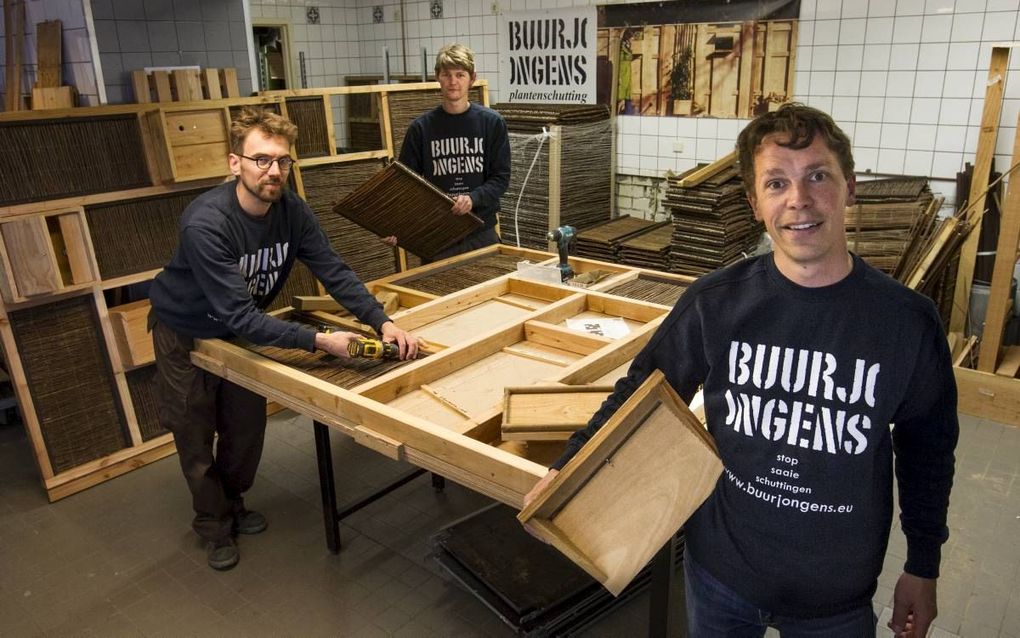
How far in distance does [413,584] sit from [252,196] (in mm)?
1457

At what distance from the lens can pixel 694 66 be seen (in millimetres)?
5168

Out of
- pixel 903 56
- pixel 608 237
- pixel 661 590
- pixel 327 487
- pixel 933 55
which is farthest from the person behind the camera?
pixel 608 237

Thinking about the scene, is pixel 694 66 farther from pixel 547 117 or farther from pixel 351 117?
pixel 351 117

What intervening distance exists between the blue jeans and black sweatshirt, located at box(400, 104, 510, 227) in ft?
8.05

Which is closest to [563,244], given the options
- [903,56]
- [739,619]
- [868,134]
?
[739,619]

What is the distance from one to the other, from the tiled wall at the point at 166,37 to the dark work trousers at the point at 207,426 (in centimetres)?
180

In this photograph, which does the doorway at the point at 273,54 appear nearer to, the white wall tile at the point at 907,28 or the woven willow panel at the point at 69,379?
the woven willow panel at the point at 69,379

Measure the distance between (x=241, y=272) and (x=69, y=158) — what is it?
53.8 inches

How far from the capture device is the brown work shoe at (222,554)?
9.07 feet

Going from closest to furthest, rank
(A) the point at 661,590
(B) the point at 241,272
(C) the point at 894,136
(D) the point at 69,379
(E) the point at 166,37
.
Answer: (A) the point at 661,590
(B) the point at 241,272
(D) the point at 69,379
(E) the point at 166,37
(C) the point at 894,136

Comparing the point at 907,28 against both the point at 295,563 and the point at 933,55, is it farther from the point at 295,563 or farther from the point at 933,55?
the point at 295,563

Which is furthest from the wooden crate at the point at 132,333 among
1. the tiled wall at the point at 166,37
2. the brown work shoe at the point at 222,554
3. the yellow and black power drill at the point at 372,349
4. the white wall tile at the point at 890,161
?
the white wall tile at the point at 890,161

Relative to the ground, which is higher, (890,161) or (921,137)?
(921,137)

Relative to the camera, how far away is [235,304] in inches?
91.5
